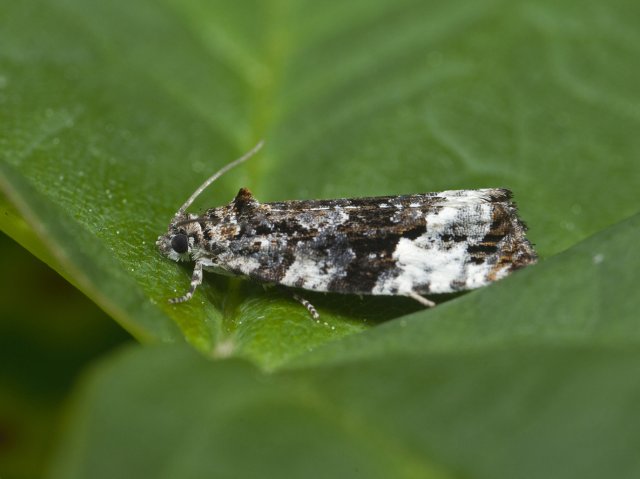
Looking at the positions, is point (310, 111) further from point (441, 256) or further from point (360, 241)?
point (441, 256)

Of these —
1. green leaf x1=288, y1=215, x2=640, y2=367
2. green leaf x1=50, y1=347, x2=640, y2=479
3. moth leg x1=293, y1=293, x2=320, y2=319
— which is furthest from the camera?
moth leg x1=293, y1=293, x2=320, y2=319

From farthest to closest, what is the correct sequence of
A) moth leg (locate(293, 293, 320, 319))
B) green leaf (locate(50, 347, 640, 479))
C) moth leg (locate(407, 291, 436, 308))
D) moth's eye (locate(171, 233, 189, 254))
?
moth's eye (locate(171, 233, 189, 254))
moth leg (locate(407, 291, 436, 308))
moth leg (locate(293, 293, 320, 319))
green leaf (locate(50, 347, 640, 479))

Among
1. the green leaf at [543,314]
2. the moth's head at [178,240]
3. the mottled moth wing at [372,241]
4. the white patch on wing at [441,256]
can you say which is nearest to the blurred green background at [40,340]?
the moth's head at [178,240]

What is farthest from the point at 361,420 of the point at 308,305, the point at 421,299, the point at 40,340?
the point at 40,340

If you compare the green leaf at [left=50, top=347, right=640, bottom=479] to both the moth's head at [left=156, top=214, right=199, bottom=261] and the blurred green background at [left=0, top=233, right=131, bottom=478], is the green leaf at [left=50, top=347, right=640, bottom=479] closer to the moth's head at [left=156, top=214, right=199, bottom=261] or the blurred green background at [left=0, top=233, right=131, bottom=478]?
the moth's head at [left=156, top=214, right=199, bottom=261]

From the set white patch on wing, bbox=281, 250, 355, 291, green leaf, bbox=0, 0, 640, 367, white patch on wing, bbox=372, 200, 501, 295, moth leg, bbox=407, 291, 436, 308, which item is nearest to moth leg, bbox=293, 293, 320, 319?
green leaf, bbox=0, 0, 640, 367

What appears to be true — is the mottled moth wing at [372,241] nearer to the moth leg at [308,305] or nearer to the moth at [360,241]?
the moth at [360,241]

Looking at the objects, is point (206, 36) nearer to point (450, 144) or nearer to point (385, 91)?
point (385, 91)

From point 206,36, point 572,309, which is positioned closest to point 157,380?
point 572,309
